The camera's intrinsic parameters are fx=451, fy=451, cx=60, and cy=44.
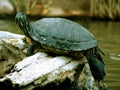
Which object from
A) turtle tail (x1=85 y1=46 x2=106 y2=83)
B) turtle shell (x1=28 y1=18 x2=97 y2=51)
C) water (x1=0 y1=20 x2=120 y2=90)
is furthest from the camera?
water (x1=0 y1=20 x2=120 y2=90)

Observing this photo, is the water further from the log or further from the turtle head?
the turtle head

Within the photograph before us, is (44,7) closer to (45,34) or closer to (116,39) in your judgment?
(116,39)

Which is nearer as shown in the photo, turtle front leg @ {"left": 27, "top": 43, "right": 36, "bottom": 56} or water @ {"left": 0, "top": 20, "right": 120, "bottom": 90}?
turtle front leg @ {"left": 27, "top": 43, "right": 36, "bottom": 56}

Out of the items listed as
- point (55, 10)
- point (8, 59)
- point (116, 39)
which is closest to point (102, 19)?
point (55, 10)

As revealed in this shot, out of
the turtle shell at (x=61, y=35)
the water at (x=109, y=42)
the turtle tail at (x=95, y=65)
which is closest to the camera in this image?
the turtle shell at (x=61, y=35)

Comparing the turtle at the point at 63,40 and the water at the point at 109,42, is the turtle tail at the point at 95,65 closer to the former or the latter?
the turtle at the point at 63,40

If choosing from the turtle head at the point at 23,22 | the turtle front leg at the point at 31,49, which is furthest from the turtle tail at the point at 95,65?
the turtle head at the point at 23,22

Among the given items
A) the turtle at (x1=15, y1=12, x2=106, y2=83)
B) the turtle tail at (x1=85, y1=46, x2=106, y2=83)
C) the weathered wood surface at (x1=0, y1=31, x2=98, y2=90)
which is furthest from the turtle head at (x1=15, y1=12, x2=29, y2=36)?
the turtle tail at (x1=85, y1=46, x2=106, y2=83)

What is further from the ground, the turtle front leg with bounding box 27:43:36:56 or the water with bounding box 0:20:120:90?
the turtle front leg with bounding box 27:43:36:56
